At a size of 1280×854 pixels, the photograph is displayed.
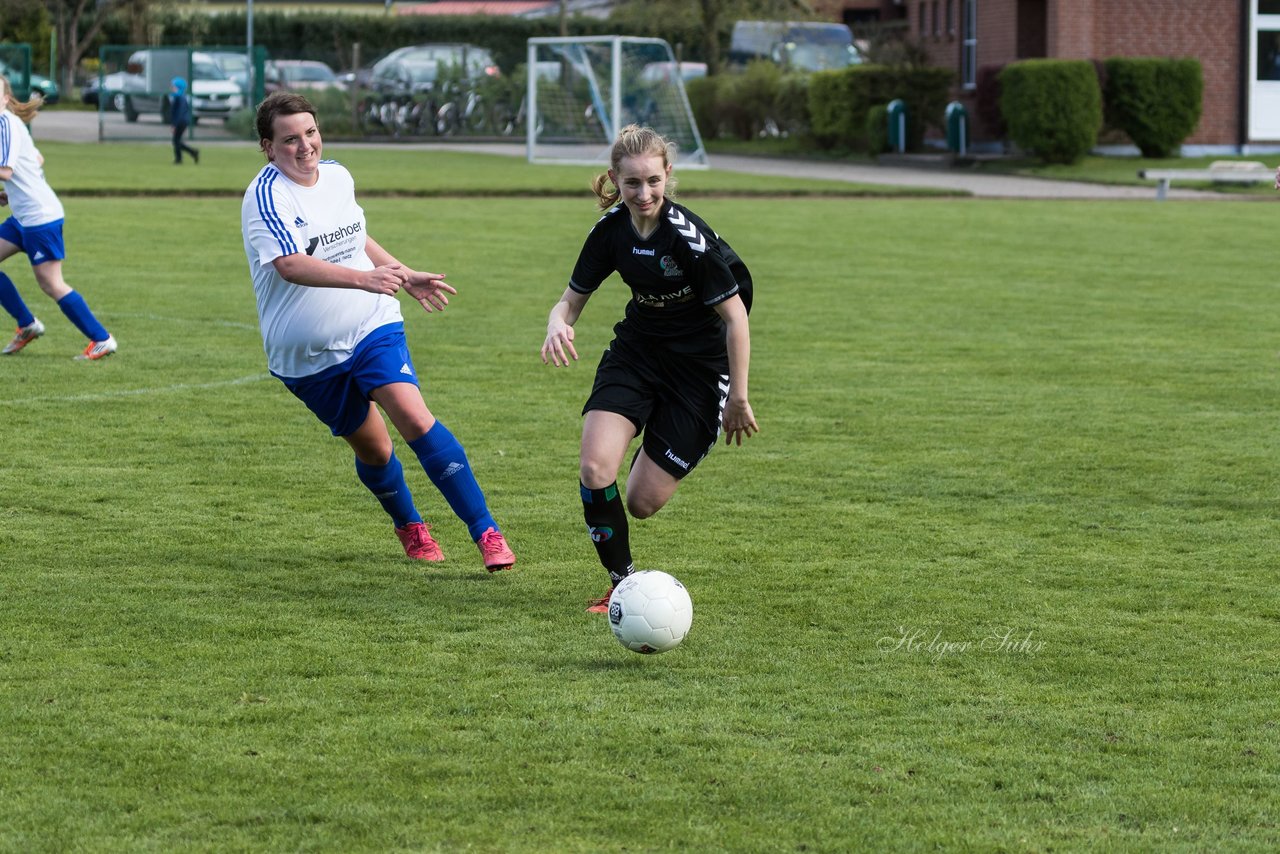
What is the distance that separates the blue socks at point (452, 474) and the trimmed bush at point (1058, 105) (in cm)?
2988

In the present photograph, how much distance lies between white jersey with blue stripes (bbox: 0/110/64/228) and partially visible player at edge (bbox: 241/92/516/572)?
17.3 feet

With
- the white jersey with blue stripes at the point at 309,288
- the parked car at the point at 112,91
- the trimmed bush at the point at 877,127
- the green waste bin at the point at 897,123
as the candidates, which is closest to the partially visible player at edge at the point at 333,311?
the white jersey with blue stripes at the point at 309,288

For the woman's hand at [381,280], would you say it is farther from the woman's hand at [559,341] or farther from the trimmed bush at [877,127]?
the trimmed bush at [877,127]

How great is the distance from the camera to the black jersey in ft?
19.6

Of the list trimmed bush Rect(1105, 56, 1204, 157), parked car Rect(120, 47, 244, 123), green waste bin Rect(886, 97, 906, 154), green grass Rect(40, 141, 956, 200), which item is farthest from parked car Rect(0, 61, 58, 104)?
trimmed bush Rect(1105, 56, 1204, 157)

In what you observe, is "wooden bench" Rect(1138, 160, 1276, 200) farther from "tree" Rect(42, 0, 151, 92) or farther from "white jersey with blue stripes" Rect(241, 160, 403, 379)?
"tree" Rect(42, 0, 151, 92)

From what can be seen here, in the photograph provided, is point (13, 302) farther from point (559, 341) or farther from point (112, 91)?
point (112, 91)

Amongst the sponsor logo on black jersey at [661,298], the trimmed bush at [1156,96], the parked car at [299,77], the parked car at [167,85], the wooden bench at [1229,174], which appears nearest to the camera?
the sponsor logo on black jersey at [661,298]

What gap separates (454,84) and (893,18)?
47.7 feet

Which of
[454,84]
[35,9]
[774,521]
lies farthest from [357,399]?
[35,9]

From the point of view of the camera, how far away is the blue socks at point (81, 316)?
11.5 metres

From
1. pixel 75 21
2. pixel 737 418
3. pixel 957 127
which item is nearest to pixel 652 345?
pixel 737 418

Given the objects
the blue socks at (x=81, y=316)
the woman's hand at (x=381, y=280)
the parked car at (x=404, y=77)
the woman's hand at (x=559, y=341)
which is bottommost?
the blue socks at (x=81, y=316)

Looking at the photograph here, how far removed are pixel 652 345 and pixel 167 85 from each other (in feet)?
134
